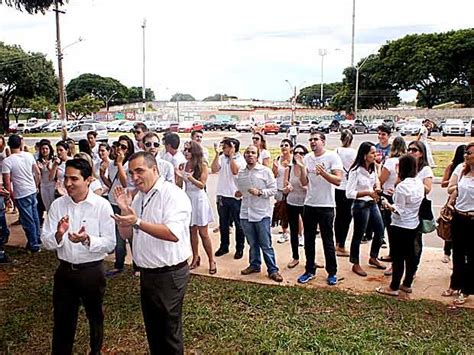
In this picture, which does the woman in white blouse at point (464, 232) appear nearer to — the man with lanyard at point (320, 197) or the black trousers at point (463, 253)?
the black trousers at point (463, 253)

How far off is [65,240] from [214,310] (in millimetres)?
1953

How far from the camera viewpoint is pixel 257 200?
18.4ft

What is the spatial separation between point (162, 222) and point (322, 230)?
272 centimetres

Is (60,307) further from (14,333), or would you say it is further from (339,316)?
(339,316)

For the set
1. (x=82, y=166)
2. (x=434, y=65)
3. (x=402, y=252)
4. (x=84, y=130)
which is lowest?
(x=402, y=252)

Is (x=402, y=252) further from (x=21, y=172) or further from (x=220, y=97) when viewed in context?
(x=220, y=97)

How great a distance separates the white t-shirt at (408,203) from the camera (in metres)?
4.97

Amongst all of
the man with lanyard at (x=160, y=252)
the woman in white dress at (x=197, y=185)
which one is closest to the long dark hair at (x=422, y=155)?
the woman in white dress at (x=197, y=185)

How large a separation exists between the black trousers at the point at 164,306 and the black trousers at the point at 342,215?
3.77 metres

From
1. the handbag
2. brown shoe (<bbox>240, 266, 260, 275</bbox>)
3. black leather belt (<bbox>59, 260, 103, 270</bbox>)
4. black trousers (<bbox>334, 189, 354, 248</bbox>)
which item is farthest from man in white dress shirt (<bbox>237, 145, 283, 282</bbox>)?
black leather belt (<bbox>59, 260, 103, 270</bbox>)

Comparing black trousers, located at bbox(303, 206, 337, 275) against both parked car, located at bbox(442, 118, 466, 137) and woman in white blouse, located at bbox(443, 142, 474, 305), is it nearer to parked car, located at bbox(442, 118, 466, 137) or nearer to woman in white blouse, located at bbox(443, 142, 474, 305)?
woman in white blouse, located at bbox(443, 142, 474, 305)

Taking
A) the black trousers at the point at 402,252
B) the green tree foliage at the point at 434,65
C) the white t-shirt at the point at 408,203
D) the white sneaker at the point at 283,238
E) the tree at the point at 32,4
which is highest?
the green tree foliage at the point at 434,65

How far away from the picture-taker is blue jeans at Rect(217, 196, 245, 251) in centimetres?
658

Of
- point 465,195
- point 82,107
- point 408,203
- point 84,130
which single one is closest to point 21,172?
point 408,203
